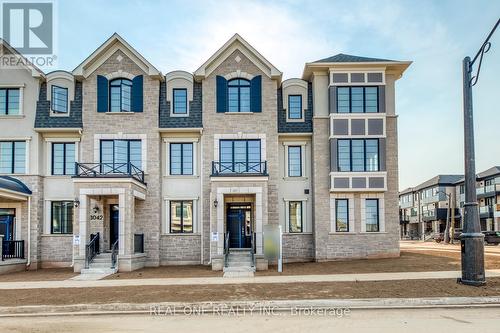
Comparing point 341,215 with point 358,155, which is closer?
point 358,155

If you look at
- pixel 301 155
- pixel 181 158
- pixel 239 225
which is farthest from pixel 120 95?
pixel 301 155

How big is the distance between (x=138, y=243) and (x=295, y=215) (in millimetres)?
8110

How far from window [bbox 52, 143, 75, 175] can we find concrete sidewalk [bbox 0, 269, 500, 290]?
7780mm

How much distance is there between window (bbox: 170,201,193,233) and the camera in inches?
917

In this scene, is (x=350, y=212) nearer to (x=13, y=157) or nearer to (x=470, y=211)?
(x=470, y=211)

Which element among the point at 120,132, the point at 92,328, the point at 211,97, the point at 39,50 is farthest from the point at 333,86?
the point at 92,328

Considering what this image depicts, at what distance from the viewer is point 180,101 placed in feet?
77.7

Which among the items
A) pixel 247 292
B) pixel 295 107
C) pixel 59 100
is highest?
pixel 59 100

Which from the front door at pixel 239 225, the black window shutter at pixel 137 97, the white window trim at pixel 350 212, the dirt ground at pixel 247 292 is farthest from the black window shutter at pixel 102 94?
the white window trim at pixel 350 212

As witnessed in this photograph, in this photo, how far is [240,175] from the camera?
2131 cm

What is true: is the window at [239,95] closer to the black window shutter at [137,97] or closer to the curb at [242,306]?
the black window shutter at [137,97]

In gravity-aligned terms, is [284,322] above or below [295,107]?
below

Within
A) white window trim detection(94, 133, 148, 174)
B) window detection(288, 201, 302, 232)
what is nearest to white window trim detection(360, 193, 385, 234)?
window detection(288, 201, 302, 232)

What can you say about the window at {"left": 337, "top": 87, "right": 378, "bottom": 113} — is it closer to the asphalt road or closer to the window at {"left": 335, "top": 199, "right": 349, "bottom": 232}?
the window at {"left": 335, "top": 199, "right": 349, "bottom": 232}
